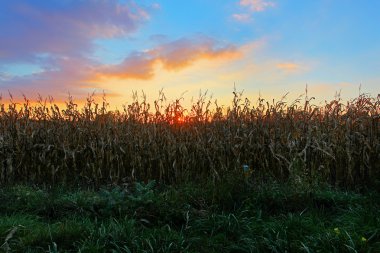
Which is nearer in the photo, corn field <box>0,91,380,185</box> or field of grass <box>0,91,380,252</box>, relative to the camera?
field of grass <box>0,91,380,252</box>

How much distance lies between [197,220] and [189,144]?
3.84 metres

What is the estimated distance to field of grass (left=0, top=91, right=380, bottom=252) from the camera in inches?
232

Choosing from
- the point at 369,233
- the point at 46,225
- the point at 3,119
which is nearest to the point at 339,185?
the point at 369,233

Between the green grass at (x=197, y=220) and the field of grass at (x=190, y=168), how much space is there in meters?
0.02

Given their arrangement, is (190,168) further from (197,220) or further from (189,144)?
(197,220)

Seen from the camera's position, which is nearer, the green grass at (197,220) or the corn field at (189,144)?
the green grass at (197,220)

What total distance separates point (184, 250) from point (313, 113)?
5727 mm

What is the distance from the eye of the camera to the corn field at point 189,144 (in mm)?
9062

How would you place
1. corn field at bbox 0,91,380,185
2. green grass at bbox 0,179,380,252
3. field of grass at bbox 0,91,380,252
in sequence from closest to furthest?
green grass at bbox 0,179,380,252 < field of grass at bbox 0,91,380,252 < corn field at bbox 0,91,380,185

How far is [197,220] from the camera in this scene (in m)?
5.58

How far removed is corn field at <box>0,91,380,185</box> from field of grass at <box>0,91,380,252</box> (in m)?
0.03

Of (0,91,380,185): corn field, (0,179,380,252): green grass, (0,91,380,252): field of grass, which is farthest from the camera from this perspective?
(0,91,380,185): corn field

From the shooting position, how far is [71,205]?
6.51 metres

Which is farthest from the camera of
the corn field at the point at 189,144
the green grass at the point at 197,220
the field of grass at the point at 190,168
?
the corn field at the point at 189,144
